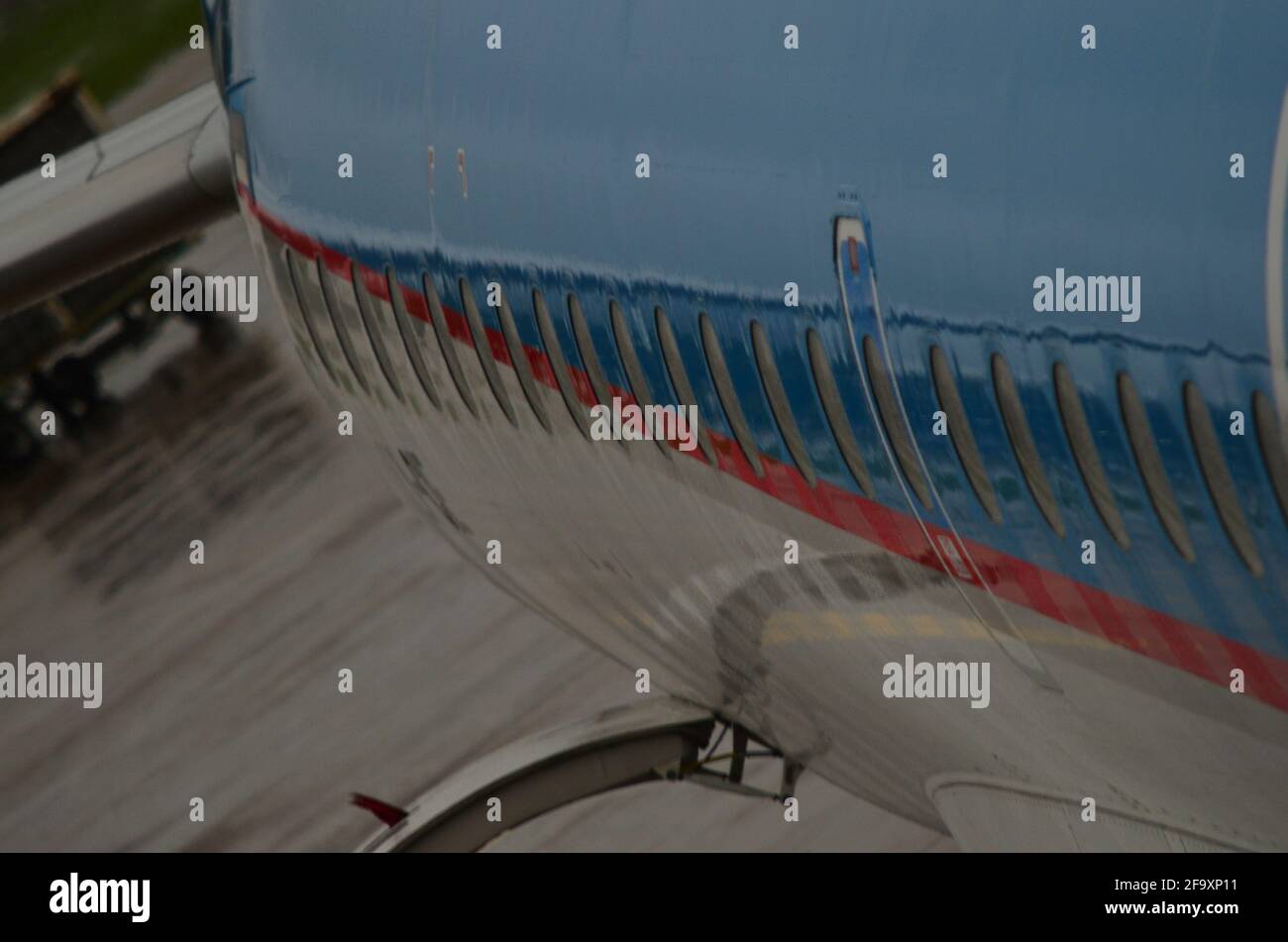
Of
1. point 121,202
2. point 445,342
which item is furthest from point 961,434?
point 121,202

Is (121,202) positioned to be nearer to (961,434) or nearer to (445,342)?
(445,342)

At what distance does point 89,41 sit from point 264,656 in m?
16.3

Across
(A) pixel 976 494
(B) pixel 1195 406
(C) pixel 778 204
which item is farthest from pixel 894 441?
(B) pixel 1195 406

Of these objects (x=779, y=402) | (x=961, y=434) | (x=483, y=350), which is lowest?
(x=961, y=434)

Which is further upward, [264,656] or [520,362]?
[264,656]

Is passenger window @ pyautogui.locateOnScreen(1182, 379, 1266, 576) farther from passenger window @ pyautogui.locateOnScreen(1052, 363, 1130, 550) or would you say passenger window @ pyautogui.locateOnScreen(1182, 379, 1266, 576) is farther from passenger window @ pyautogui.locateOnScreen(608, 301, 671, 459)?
passenger window @ pyautogui.locateOnScreen(608, 301, 671, 459)

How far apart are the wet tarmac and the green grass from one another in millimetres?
9599

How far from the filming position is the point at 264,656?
1711 centimetres

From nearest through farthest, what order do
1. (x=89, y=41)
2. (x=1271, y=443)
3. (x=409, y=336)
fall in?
(x=1271, y=443)
(x=409, y=336)
(x=89, y=41)

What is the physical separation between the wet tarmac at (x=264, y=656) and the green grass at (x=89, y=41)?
9.60 m

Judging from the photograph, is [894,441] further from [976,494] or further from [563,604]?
[563,604]

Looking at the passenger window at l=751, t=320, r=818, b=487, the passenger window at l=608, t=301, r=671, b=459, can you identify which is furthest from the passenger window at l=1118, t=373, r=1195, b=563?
the passenger window at l=608, t=301, r=671, b=459

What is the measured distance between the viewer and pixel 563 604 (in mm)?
7383
